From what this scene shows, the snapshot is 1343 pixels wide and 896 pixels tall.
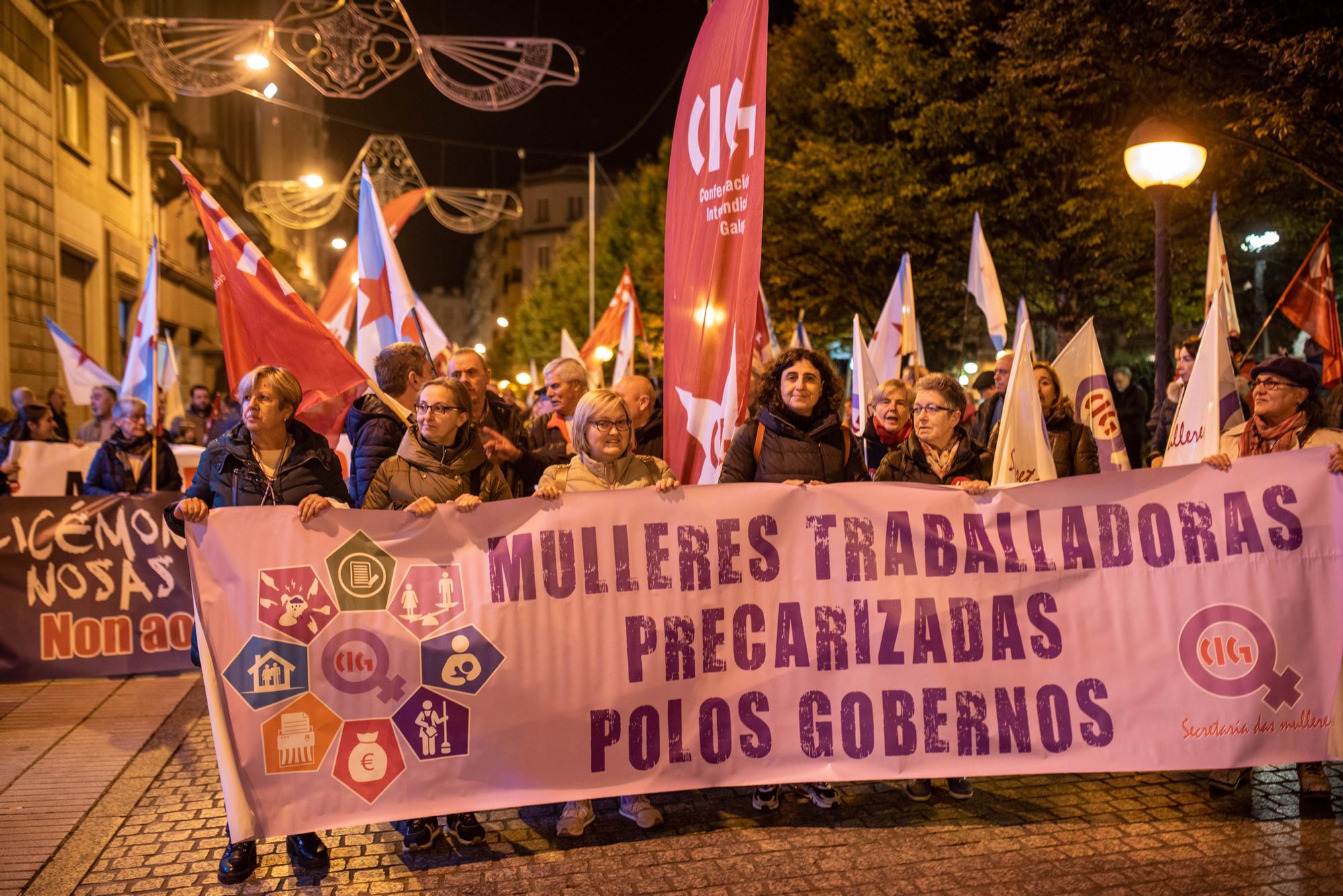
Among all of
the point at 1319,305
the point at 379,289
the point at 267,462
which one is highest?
the point at 379,289

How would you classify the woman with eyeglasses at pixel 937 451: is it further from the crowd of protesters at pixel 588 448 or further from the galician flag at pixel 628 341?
the galician flag at pixel 628 341

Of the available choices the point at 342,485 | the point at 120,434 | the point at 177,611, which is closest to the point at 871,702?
the point at 342,485

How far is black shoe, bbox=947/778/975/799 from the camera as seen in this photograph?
4738 millimetres

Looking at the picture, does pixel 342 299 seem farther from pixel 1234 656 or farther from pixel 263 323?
pixel 1234 656

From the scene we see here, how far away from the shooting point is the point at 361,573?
429 cm

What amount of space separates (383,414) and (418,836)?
2079 millimetres

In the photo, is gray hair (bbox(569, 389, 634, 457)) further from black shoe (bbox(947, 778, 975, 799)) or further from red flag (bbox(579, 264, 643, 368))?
red flag (bbox(579, 264, 643, 368))

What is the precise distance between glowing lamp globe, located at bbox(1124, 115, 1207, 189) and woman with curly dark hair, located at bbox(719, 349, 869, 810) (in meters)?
5.25

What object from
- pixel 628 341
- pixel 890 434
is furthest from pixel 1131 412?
pixel 890 434

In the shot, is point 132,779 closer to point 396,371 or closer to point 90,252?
point 396,371

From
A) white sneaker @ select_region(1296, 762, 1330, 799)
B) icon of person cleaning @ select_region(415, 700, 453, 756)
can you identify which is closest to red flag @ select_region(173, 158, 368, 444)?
icon of person cleaning @ select_region(415, 700, 453, 756)

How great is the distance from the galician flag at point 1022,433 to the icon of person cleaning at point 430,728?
2.88 m

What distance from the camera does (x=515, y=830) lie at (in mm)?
4504

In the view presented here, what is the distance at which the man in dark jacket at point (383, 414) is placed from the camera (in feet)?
17.6
